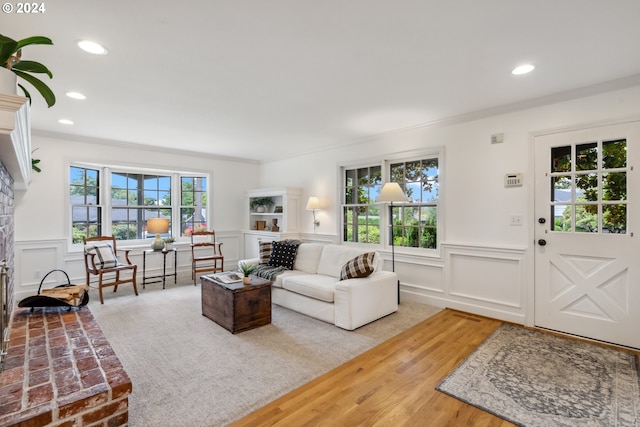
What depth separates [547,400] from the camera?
201 cm

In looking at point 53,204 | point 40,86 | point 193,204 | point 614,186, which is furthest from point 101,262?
point 614,186

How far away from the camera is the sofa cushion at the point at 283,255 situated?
4.32 m

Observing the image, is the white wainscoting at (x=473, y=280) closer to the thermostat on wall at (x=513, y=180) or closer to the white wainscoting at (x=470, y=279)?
the white wainscoting at (x=470, y=279)

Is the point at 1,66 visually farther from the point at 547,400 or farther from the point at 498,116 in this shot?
the point at 498,116

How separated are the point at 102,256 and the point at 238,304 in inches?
100.0

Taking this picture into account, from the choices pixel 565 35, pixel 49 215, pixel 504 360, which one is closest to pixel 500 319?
pixel 504 360

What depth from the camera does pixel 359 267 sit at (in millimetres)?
3400

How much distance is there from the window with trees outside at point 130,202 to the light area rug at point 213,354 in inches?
65.7

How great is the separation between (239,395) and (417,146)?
3549 mm

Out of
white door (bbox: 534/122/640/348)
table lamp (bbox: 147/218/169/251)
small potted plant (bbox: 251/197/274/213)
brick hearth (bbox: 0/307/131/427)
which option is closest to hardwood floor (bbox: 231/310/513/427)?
brick hearth (bbox: 0/307/131/427)

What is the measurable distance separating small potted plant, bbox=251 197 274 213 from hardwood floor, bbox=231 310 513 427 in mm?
4128

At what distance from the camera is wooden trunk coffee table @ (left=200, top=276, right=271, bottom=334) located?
3.11m

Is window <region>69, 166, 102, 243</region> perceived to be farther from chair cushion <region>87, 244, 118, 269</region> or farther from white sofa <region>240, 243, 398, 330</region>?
white sofa <region>240, 243, 398, 330</region>

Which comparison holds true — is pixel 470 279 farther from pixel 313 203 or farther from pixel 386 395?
pixel 313 203
